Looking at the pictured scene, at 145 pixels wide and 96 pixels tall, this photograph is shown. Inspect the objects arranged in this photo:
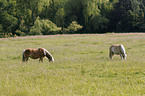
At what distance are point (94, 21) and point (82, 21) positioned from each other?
7888 millimetres

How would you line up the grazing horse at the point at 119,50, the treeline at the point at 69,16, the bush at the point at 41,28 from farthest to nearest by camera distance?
the treeline at the point at 69,16
the bush at the point at 41,28
the grazing horse at the point at 119,50

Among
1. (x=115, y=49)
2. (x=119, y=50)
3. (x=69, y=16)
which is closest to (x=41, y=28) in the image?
(x=69, y=16)

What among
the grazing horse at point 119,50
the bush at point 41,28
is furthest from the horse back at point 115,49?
the bush at point 41,28

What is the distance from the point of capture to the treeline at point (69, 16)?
196 feet

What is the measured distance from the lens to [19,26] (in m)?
62.7

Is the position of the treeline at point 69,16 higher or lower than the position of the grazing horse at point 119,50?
higher

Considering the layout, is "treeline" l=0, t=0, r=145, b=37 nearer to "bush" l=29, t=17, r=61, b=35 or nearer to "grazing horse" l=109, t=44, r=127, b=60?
"bush" l=29, t=17, r=61, b=35

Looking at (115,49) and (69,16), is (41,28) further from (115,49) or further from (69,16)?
(115,49)

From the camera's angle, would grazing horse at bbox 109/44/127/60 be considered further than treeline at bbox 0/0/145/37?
No

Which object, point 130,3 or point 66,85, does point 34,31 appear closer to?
point 130,3

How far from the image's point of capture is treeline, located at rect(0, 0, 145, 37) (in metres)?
59.9

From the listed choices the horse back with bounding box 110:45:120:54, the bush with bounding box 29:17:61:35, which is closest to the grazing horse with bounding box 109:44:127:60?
the horse back with bounding box 110:45:120:54

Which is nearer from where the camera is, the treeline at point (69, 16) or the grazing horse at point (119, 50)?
the grazing horse at point (119, 50)

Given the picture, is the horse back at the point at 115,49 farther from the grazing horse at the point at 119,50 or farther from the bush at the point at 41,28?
the bush at the point at 41,28
